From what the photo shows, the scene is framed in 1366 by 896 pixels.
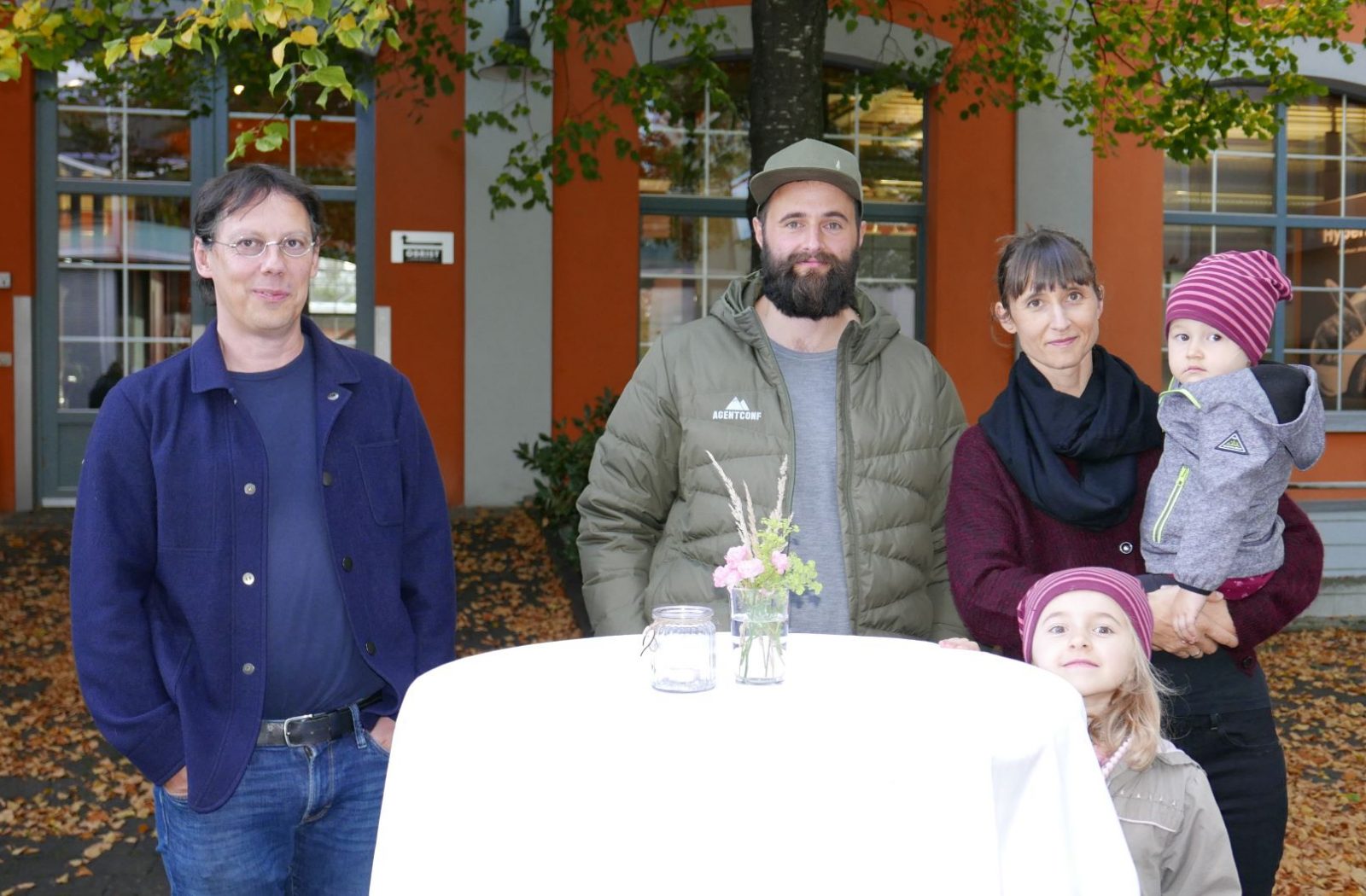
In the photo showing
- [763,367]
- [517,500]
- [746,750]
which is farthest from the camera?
[517,500]

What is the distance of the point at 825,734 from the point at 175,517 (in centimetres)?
139

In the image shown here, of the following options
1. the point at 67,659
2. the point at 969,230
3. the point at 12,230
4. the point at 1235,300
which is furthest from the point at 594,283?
the point at 1235,300

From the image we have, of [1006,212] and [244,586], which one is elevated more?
[1006,212]

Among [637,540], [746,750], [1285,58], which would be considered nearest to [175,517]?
[637,540]

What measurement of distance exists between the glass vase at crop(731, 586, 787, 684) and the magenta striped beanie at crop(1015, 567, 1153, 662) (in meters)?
0.57

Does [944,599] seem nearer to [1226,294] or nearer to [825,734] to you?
[1226,294]

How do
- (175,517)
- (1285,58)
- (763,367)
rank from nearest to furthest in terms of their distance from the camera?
(175,517) < (763,367) < (1285,58)

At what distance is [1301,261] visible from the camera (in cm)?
1273

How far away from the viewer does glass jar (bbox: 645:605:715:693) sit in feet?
6.79

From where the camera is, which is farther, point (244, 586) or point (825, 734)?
point (244, 586)

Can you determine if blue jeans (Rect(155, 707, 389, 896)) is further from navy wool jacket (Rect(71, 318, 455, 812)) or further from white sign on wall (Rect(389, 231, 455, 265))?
white sign on wall (Rect(389, 231, 455, 265))

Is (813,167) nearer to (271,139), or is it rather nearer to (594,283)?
(271,139)

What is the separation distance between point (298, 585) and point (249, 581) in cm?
10

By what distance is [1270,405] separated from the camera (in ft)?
8.18
